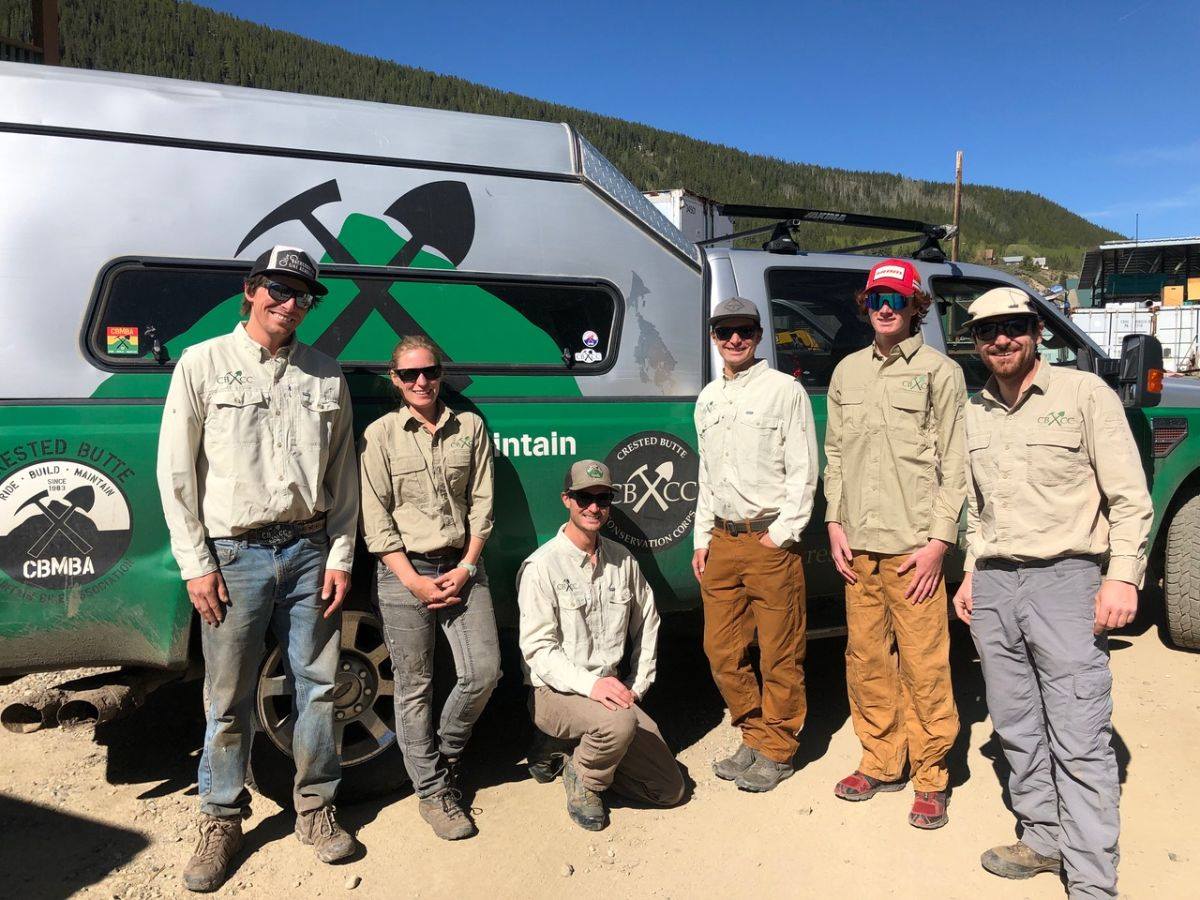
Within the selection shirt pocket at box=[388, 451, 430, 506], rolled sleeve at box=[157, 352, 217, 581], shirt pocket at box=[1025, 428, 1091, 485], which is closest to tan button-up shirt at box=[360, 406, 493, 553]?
shirt pocket at box=[388, 451, 430, 506]

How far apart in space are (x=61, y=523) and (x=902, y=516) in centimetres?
285

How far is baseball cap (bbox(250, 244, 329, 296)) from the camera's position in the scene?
264 centimetres

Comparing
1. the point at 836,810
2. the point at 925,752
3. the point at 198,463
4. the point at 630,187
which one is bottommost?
the point at 836,810

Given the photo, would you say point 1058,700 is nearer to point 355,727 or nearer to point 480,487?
point 480,487

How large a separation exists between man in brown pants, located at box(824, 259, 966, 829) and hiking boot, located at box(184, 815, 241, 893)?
2248 mm

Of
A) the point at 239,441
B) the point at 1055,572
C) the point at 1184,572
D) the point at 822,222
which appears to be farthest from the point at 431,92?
the point at 1055,572

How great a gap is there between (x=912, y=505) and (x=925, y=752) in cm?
93

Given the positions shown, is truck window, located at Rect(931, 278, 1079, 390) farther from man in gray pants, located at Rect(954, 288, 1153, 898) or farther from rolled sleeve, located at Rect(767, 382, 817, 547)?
man in gray pants, located at Rect(954, 288, 1153, 898)

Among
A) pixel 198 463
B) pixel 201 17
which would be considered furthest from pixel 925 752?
pixel 201 17

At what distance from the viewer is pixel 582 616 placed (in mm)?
3186

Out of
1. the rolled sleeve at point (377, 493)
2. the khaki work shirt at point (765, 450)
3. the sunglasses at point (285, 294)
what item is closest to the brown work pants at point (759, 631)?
the khaki work shirt at point (765, 450)

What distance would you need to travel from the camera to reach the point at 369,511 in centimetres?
298

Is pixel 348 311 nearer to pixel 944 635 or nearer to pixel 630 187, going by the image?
pixel 630 187

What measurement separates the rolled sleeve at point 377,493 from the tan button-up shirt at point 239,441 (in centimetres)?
19
